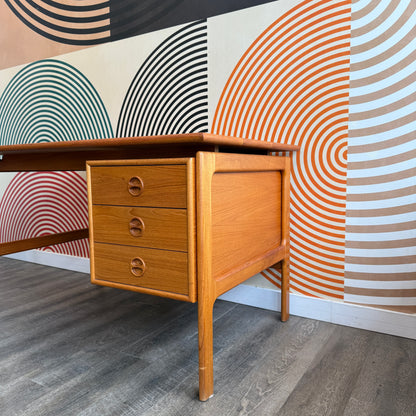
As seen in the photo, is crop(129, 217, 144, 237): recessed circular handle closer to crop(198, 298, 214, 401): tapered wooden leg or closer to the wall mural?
crop(198, 298, 214, 401): tapered wooden leg

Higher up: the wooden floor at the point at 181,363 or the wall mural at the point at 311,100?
the wall mural at the point at 311,100

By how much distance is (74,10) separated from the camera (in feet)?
6.51

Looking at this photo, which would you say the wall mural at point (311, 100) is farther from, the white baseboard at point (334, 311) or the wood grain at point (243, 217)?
the wood grain at point (243, 217)

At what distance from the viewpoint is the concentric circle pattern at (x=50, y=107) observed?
1.99 meters

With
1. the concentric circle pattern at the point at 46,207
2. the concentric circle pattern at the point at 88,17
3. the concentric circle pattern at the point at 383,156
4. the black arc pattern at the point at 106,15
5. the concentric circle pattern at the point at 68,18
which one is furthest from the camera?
the concentric circle pattern at the point at 46,207

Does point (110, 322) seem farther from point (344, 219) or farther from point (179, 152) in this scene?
point (344, 219)

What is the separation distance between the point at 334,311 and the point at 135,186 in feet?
3.01

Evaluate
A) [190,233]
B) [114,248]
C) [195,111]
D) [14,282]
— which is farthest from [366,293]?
[14,282]

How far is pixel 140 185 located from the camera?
0.95 metres

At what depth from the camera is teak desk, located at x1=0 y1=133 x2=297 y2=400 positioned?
880 mm

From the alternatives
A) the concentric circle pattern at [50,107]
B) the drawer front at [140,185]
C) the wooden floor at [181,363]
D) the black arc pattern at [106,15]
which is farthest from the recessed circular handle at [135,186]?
the concentric circle pattern at [50,107]

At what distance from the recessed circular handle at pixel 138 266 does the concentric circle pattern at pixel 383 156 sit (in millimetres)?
792

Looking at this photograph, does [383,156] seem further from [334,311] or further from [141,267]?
[141,267]

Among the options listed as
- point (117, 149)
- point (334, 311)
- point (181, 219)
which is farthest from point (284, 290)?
point (117, 149)
